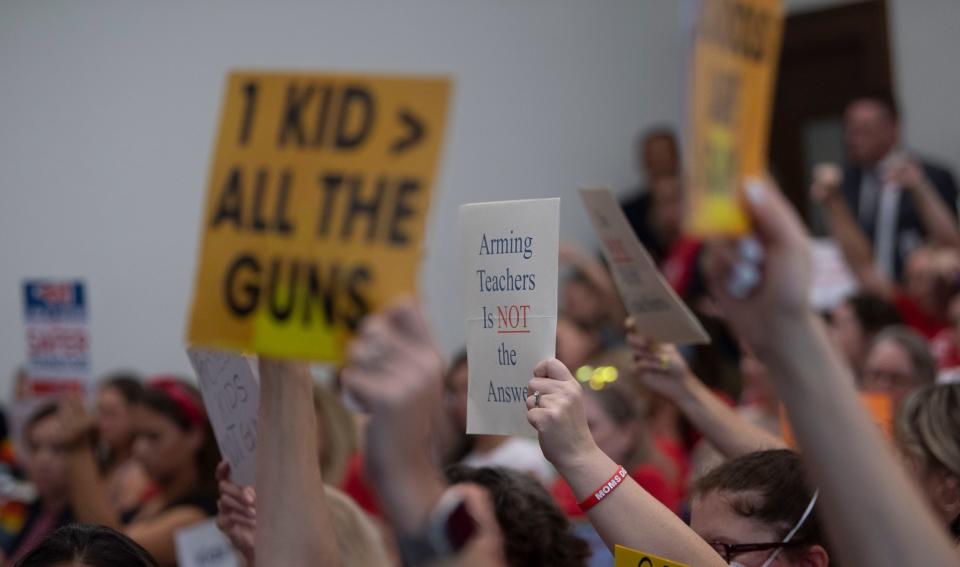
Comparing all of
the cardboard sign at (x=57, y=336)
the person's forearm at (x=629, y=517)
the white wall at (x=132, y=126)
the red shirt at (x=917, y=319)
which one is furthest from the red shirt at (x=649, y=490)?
the white wall at (x=132, y=126)

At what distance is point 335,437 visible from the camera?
4836 millimetres

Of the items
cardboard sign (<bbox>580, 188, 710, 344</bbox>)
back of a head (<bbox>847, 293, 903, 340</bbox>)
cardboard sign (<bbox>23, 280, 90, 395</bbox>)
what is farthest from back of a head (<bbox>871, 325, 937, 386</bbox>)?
cardboard sign (<bbox>23, 280, 90, 395</bbox>)

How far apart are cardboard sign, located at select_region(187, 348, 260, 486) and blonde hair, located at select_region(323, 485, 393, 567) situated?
0.54 feet

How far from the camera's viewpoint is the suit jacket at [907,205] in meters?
6.71

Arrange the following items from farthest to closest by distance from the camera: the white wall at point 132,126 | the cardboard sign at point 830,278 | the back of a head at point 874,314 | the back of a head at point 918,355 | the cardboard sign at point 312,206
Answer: the white wall at point 132,126 → the cardboard sign at point 830,278 → the back of a head at point 874,314 → the back of a head at point 918,355 → the cardboard sign at point 312,206

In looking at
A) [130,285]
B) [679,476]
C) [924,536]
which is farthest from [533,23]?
[924,536]

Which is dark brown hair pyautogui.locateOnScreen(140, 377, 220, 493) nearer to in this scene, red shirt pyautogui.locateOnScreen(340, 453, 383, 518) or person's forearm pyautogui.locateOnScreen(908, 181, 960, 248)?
red shirt pyautogui.locateOnScreen(340, 453, 383, 518)

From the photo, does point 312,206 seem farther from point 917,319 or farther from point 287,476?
point 917,319

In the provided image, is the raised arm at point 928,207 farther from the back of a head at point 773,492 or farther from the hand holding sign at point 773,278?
the hand holding sign at point 773,278

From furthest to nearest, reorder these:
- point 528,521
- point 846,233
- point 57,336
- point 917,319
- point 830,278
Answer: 1. point 830,278
2. point 846,233
3. point 917,319
4. point 57,336
5. point 528,521

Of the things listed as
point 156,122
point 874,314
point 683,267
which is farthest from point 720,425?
point 156,122

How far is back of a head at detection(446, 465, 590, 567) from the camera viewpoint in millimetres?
2369

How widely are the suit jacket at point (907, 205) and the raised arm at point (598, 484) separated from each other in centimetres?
502

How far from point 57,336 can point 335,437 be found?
108cm
